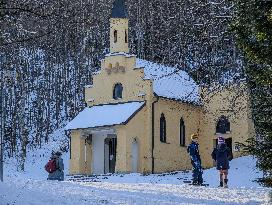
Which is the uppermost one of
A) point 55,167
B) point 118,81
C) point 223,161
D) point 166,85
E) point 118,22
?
point 118,22

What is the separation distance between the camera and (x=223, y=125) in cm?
3772

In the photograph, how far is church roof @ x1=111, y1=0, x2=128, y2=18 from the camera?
37469 millimetres

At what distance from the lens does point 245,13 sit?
37.2 ft

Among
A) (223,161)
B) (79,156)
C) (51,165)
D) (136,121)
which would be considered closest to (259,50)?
(223,161)

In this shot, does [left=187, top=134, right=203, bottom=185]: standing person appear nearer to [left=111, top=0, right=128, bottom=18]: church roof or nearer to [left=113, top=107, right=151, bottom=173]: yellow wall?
[left=113, top=107, right=151, bottom=173]: yellow wall

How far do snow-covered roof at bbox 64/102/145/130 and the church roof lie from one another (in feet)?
18.8

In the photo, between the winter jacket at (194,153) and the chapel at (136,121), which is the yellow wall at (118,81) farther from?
the winter jacket at (194,153)

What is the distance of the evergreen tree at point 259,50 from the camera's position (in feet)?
35.4

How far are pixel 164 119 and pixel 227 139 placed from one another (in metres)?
4.25

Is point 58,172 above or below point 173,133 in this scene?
below

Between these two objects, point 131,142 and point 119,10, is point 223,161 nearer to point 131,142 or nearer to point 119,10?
point 131,142

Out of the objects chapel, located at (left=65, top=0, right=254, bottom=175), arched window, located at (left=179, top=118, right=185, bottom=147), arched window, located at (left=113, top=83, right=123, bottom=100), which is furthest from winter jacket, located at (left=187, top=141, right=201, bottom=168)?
arched window, located at (left=179, top=118, right=185, bottom=147)

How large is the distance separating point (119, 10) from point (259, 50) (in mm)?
27285

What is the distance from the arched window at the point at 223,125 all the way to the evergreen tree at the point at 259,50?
1014 inches
